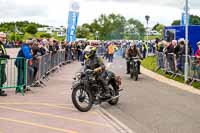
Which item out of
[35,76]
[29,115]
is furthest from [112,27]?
[29,115]

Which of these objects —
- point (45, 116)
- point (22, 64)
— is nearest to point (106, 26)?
point (22, 64)

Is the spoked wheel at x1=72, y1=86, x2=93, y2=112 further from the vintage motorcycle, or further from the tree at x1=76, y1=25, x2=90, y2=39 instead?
the tree at x1=76, y1=25, x2=90, y2=39

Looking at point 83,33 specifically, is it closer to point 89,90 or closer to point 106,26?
point 106,26

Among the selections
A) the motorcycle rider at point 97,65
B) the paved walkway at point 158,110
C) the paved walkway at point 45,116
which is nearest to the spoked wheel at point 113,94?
the paved walkway at point 158,110

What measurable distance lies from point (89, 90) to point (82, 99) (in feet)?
0.98

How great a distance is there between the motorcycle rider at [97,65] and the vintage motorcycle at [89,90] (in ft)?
0.31

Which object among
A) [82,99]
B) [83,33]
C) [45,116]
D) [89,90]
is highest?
[83,33]

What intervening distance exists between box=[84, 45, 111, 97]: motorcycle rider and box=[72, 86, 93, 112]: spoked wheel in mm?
722

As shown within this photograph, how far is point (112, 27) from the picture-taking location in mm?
96812

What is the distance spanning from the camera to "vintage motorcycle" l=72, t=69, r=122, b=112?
12375 millimetres

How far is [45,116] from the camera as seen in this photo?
37.9 feet

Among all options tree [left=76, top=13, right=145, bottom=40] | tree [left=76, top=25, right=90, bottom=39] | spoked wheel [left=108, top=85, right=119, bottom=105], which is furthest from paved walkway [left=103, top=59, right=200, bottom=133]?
tree [left=76, top=25, right=90, bottom=39]

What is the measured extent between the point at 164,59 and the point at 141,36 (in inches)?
1885

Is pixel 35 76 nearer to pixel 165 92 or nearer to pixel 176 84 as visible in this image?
pixel 165 92
